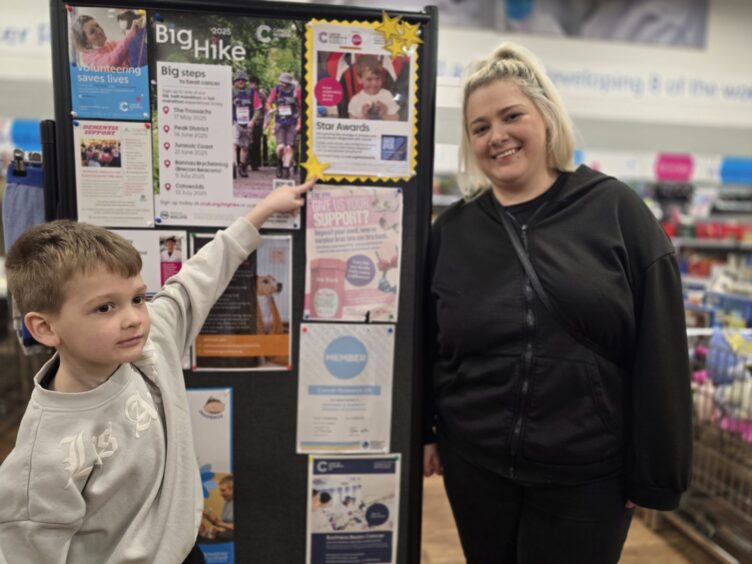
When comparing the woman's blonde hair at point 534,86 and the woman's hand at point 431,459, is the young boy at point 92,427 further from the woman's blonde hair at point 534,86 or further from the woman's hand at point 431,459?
the woman's blonde hair at point 534,86

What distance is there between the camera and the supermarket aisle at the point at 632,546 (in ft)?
8.68

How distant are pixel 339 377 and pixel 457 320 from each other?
15.3 inches

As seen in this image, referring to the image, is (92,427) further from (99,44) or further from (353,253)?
(99,44)

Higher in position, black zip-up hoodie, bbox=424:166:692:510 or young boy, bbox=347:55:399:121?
young boy, bbox=347:55:399:121

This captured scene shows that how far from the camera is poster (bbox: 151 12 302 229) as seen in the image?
4.70 ft

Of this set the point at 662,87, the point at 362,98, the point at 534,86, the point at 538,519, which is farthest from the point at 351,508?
the point at 662,87

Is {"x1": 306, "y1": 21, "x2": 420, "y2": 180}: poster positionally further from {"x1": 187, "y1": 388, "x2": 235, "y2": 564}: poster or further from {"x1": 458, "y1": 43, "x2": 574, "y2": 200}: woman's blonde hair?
{"x1": 187, "y1": 388, "x2": 235, "y2": 564}: poster

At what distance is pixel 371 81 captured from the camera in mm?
1495

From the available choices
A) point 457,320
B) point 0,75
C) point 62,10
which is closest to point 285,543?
point 457,320

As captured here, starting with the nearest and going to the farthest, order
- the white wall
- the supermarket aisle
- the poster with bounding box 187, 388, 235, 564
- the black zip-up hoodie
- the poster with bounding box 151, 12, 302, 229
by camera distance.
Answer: the black zip-up hoodie → the poster with bounding box 151, 12, 302, 229 → the poster with bounding box 187, 388, 235, 564 → the supermarket aisle → the white wall

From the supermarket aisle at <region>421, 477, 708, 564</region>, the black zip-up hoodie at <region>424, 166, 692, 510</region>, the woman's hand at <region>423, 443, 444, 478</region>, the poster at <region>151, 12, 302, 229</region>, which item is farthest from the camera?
the supermarket aisle at <region>421, 477, 708, 564</region>

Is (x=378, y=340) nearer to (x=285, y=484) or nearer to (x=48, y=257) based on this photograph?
(x=285, y=484)

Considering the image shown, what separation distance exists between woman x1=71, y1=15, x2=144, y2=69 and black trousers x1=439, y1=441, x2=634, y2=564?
134cm

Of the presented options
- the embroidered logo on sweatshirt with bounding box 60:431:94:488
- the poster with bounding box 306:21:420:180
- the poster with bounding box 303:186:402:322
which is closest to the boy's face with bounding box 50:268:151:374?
the embroidered logo on sweatshirt with bounding box 60:431:94:488
